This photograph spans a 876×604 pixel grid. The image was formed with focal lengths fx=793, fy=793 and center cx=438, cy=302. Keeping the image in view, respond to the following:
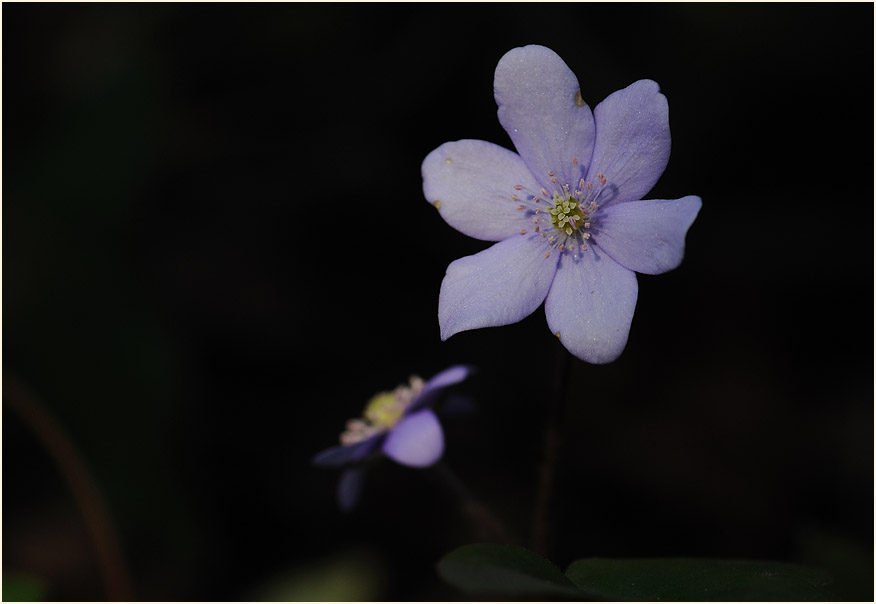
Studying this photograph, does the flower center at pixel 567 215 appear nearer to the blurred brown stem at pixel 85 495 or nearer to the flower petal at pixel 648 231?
the flower petal at pixel 648 231

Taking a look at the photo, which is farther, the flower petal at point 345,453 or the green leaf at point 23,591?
the green leaf at point 23,591

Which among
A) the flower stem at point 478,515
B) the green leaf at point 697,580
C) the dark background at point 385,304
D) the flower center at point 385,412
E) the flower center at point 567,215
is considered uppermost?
the dark background at point 385,304

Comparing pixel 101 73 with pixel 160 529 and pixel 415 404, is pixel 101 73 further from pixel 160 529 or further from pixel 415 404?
pixel 415 404

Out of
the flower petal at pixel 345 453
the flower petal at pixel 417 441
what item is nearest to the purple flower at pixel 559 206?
the flower petal at pixel 417 441

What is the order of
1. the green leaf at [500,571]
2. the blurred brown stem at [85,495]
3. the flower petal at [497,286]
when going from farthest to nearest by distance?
1. the blurred brown stem at [85,495]
2. the flower petal at [497,286]
3. the green leaf at [500,571]

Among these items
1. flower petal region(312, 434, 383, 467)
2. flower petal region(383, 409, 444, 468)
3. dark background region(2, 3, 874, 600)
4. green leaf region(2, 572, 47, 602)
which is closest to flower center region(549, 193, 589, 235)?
flower petal region(383, 409, 444, 468)

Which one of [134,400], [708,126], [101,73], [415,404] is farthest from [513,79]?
[101,73]

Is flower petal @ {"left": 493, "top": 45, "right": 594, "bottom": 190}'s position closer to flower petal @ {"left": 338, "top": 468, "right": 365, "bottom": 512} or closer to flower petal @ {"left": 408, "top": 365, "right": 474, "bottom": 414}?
flower petal @ {"left": 408, "top": 365, "right": 474, "bottom": 414}
